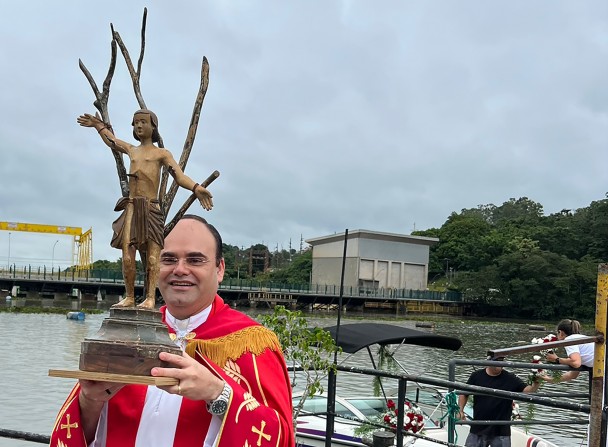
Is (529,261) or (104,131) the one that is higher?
(529,261)

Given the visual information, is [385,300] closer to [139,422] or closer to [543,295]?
[543,295]

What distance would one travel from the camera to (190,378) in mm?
2066

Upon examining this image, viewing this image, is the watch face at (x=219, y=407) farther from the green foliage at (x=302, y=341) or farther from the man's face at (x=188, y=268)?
the green foliage at (x=302, y=341)

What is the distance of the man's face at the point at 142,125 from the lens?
3.05 metres

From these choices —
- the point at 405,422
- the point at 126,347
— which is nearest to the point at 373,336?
the point at 405,422

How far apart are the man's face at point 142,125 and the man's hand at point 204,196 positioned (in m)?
0.35

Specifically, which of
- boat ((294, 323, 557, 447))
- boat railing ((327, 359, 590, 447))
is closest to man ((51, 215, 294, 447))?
boat railing ((327, 359, 590, 447))

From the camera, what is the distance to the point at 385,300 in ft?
208

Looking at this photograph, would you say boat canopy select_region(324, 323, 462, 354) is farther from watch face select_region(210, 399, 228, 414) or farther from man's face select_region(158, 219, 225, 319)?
watch face select_region(210, 399, 228, 414)

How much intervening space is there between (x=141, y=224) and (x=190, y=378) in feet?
2.89

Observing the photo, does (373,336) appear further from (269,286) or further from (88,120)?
(269,286)

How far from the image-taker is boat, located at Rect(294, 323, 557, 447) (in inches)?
314

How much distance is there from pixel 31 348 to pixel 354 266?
43.8m

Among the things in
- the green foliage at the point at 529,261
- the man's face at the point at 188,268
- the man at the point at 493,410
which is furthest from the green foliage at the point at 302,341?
the green foliage at the point at 529,261
